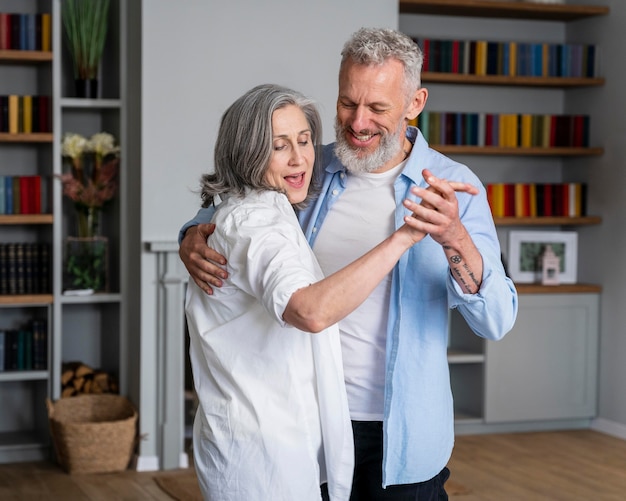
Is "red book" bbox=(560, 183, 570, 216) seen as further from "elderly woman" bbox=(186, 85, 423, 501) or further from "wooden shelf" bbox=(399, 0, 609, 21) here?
"elderly woman" bbox=(186, 85, 423, 501)

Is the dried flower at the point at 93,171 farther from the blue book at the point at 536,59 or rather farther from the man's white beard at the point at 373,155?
the man's white beard at the point at 373,155

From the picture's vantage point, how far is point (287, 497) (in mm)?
1946

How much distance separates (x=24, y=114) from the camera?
5.19 m

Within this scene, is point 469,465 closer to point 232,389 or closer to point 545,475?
point 545,475

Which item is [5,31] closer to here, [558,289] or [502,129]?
[502,129]

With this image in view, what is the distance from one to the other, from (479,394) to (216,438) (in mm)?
4221

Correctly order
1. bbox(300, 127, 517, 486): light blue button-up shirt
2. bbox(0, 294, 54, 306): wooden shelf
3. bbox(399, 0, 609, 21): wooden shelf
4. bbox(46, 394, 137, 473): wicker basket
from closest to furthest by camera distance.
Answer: bbox(300, 127, 517, 486): light blue button-up shirt
bbox(46, 394, 137, 473): wicker basket
bbox(0, 294, 54, 306): wooden shelf
bbox(399, 0, 609, 21): wooden shelf

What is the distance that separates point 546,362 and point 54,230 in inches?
118

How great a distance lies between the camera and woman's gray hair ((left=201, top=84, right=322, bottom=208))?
6.71 ft

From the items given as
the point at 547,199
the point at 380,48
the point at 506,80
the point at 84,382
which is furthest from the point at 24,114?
the point at 380,48

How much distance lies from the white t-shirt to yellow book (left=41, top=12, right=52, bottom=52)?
3.26 meters

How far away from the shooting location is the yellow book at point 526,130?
20.3 feet

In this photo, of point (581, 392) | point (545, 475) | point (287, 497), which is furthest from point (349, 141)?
point (581, 392)

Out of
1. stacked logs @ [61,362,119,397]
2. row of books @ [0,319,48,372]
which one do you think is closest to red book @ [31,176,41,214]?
row of books @ [0,319,48,372]
